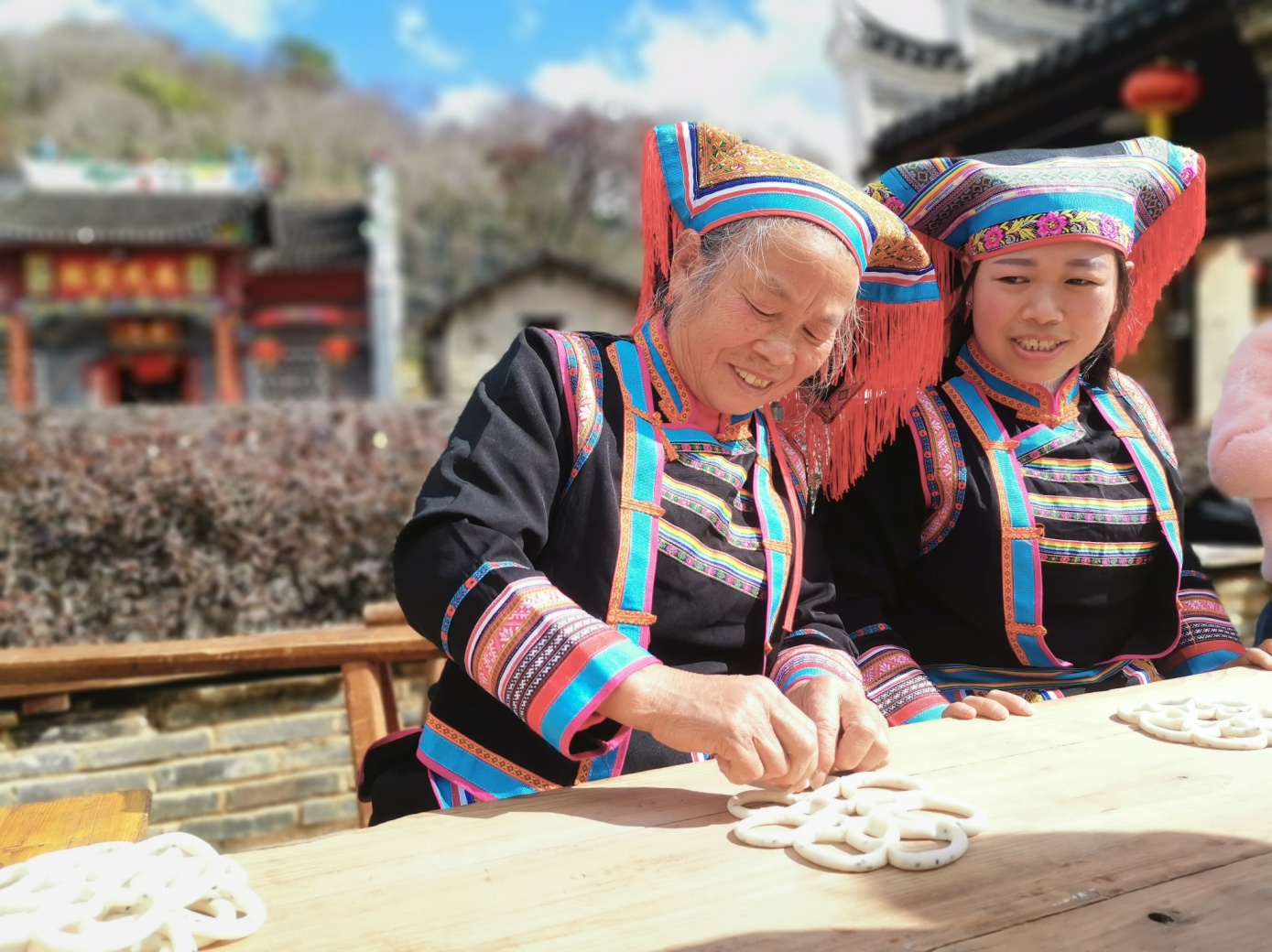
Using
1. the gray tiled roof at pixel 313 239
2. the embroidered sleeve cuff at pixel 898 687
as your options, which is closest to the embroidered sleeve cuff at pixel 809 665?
the embroidered sleeve cuff at pixel 898 687

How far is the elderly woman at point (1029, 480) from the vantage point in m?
2.02

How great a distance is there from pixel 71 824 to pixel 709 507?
997 millimetres

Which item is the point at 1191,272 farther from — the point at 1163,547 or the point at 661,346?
the point at 661,346

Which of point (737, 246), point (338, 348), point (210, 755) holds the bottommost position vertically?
point (210, 755)

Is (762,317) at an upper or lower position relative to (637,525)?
upper

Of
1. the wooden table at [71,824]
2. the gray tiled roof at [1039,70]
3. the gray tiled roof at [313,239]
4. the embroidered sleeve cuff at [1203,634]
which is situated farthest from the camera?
the gray tiled roof at [313,239]

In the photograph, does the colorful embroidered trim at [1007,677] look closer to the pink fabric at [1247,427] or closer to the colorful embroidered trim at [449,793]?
the pink fabric at [1247,427]

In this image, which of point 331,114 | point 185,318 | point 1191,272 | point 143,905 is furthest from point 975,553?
point 331,114

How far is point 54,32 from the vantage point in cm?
6116

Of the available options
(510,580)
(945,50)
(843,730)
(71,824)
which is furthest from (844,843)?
(945,50)

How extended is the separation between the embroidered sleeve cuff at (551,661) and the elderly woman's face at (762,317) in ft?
1.66

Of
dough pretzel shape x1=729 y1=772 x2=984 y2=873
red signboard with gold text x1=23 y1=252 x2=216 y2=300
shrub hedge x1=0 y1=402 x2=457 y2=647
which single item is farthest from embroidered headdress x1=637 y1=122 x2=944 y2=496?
red signboard with gold text x1=23 y1=252 x2=216 y2=300

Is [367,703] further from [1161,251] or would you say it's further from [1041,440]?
[1161,251]

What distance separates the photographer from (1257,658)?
6.60 ft
